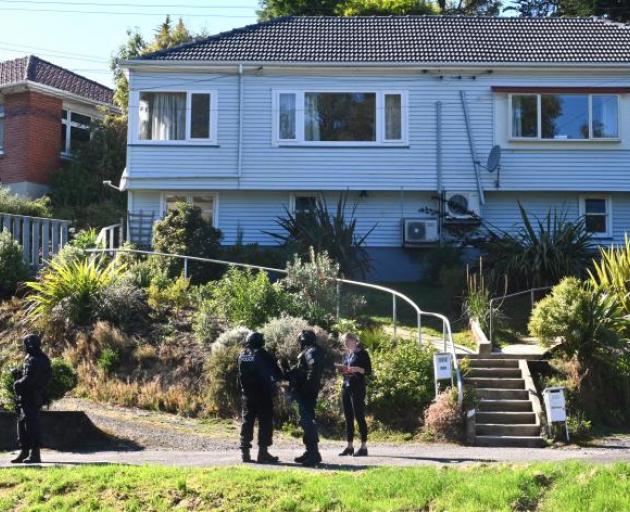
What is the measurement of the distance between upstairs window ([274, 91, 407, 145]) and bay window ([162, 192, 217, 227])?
2.49 m

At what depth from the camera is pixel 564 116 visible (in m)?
26.5

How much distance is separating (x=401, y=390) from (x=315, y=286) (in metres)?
3.69

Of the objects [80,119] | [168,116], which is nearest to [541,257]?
[168,116]

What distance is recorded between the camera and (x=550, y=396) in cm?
1419

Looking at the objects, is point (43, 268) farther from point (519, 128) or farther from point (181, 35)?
point (181, 35)

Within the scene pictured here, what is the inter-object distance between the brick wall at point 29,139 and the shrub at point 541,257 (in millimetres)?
17305

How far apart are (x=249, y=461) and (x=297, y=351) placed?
4.00 m

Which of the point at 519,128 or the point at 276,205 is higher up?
the point at 519,128

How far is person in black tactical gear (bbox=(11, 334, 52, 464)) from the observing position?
1202 centimetres

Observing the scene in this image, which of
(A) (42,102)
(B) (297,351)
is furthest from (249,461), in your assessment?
(A) (42,102)

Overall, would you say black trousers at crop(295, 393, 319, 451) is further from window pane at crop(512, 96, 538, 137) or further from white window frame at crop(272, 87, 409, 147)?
window pane at crop(512, 96, 538, 137)

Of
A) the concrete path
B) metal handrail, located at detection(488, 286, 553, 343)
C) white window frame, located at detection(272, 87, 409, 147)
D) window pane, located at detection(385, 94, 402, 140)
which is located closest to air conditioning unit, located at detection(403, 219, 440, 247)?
white window frame, located at detection(272, 87, 409, 147)

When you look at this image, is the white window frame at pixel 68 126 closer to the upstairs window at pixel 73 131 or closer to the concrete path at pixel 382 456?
the upstairs window at pixel 73 131

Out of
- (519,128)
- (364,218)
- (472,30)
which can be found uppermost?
(472,30)
